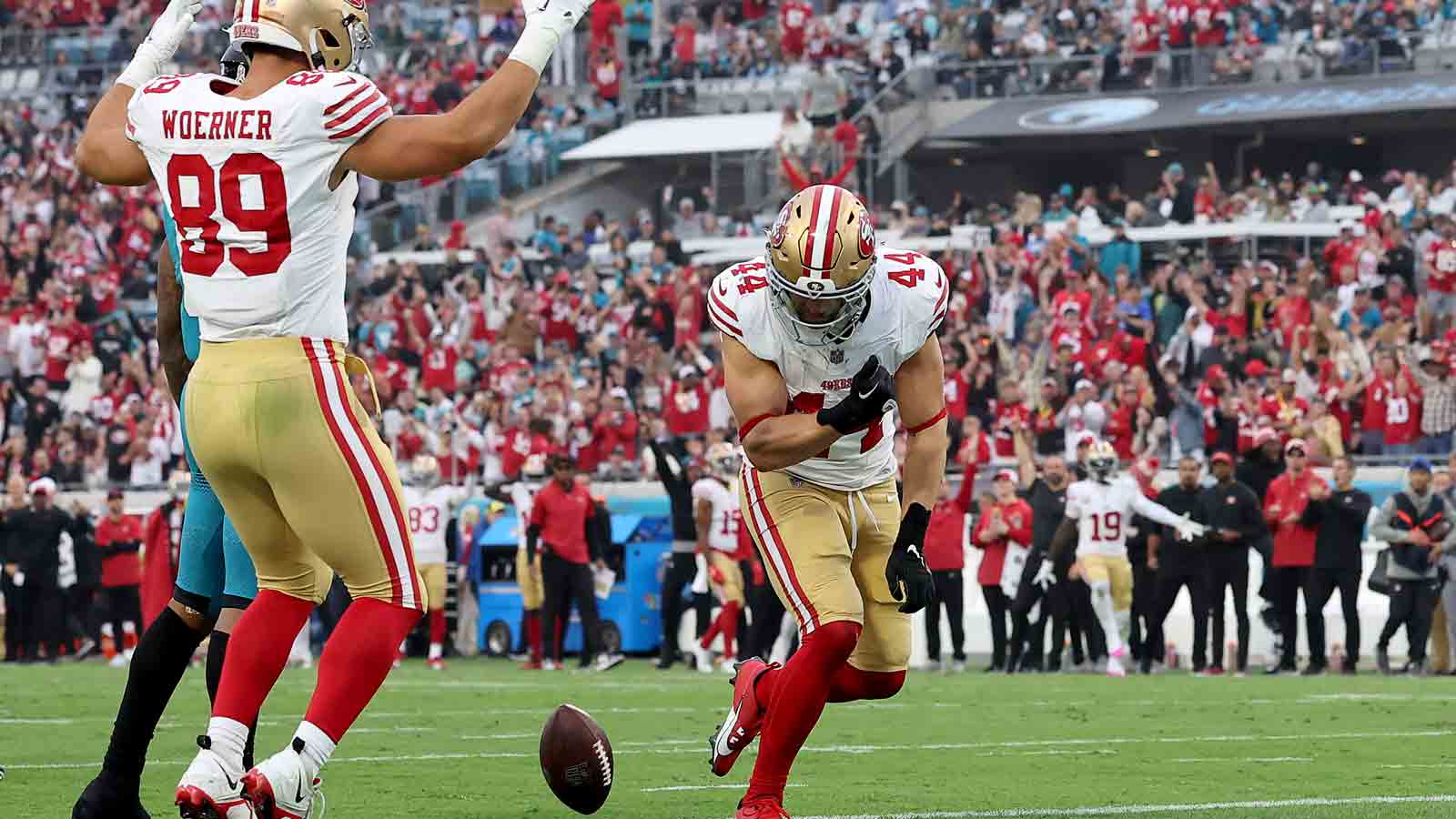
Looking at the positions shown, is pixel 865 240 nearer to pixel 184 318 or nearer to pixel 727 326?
pixel 727 326

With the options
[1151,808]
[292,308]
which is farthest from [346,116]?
[1151,808]

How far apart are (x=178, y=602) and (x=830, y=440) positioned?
1722 mm

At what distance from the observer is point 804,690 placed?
6.02 meters

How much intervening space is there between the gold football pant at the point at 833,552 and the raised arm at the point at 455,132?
1635 mm

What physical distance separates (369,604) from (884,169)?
21571mm

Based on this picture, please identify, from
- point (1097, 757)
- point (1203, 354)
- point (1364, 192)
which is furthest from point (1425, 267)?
point (1097, 757)

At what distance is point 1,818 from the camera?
20.0ft

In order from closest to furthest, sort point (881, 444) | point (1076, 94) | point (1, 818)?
point (1, 818)
point (881, 444)
point (1076, 94)

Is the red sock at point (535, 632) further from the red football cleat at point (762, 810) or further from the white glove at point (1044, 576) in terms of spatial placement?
the red football cleat at point (762, 810)

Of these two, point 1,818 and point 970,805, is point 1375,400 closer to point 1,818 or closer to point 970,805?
point 970,805

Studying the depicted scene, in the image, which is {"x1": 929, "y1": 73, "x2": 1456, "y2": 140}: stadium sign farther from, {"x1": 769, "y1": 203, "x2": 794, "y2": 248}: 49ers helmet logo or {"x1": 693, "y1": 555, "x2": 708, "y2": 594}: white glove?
{"x1": 769, "y1": 203, "x2": 794, "y2": 248}: 49ers helmet logo

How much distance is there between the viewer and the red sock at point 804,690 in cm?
596

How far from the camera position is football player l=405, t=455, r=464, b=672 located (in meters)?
16.9

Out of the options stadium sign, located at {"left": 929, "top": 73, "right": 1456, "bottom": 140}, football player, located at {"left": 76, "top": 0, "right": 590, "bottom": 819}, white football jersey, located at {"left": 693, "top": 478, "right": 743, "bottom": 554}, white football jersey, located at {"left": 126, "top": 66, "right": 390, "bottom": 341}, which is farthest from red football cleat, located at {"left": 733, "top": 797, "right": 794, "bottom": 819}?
stadium sign, located at {"left": 929, "top": 73, "right": 1456, "bottom": 140}
